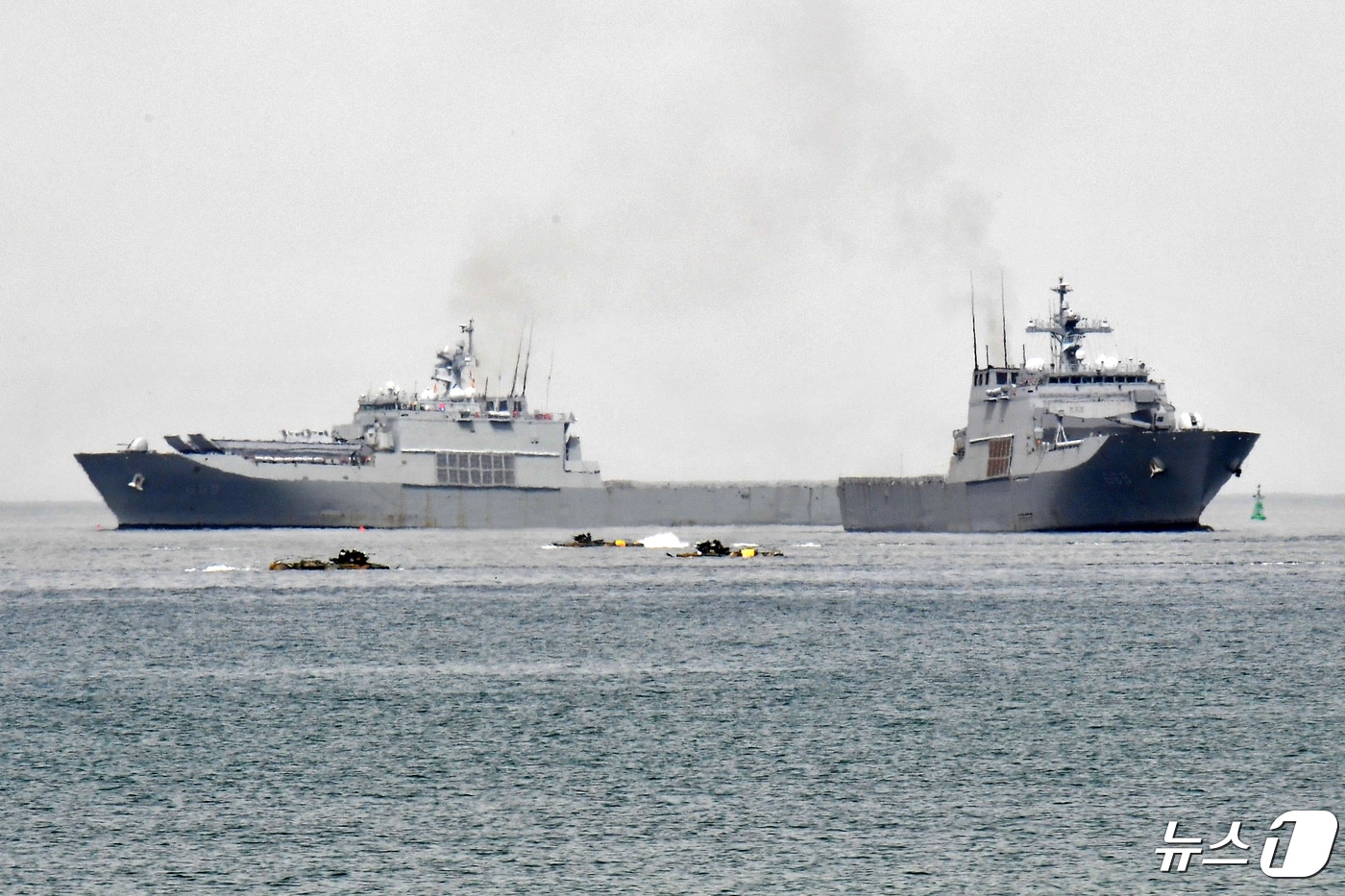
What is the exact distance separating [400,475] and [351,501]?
3623 millimetres

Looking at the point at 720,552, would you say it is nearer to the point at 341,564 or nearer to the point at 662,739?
the point at 341,564

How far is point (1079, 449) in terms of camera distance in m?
78.8

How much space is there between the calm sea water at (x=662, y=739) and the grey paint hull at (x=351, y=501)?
149 ft

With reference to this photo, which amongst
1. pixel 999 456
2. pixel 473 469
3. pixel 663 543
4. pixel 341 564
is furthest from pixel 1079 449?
pixel 473 469

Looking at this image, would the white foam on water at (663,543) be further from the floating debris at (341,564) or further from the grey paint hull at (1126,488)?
the floating debris at (341,564)

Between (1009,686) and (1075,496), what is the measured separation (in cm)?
5122

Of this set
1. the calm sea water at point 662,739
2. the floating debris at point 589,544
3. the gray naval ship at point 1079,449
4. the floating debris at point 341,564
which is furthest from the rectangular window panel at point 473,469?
the calm sea water at point 662,739

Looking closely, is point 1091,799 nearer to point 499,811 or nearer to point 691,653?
point 499,811

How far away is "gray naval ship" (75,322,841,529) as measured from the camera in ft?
323

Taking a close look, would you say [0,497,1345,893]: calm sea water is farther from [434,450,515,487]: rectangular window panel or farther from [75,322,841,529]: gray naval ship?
[434,450,515,487]: rectangular window panel

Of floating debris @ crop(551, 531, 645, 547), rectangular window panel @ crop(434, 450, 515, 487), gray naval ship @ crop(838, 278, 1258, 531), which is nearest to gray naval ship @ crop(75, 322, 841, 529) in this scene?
rectangular window panel @ crop(434, 450, 515, 487)

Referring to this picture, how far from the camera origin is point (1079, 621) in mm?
43000

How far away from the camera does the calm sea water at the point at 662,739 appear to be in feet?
58.1

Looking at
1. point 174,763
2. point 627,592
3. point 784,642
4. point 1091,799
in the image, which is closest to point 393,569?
point 627,592
